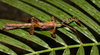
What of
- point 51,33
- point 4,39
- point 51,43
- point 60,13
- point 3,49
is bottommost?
point 3,49

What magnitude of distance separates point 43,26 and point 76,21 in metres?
0.49

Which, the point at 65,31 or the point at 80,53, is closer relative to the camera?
the point at 80,53

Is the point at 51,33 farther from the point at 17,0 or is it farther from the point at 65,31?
the point at 17,0

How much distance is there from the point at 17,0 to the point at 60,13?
0.63 m

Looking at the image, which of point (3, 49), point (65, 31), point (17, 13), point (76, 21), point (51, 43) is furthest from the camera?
point (17, 13)

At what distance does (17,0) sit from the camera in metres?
1.64

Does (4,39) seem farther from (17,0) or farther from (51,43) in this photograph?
(51,43)

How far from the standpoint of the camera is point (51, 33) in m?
1.62

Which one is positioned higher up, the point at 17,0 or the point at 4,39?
the point at 17,0

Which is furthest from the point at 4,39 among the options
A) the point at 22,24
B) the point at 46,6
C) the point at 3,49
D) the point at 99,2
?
the point at 99,2

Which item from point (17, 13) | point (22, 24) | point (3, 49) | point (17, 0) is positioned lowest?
point (3, 49)

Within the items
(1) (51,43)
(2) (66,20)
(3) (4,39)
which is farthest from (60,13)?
(1) (51,43)

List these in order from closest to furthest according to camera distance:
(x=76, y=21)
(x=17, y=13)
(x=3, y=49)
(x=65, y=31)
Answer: (x=3, y=49), (x=65, y=31), (x=76, y=21), (x=17, y=13)

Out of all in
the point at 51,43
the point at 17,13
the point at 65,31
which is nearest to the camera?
the point at 65,31
